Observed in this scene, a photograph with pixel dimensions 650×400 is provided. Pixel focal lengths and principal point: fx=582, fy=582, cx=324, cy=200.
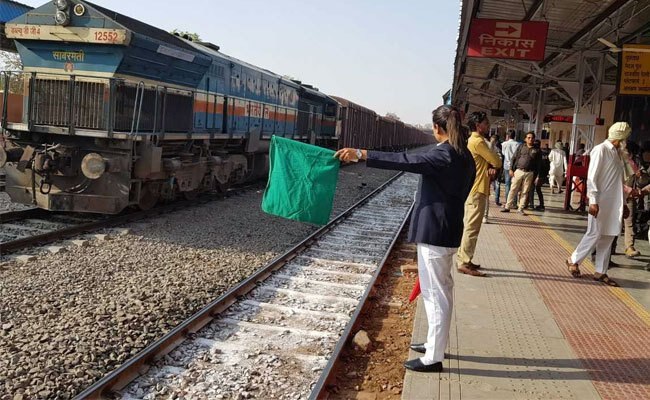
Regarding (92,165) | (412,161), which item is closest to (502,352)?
(412,161)

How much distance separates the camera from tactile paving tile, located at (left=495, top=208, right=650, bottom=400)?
14.5 ft

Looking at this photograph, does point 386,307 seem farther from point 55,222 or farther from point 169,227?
point 55,222

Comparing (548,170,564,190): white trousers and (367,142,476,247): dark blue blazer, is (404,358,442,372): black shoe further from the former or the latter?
(548,170,564,190): white trousers

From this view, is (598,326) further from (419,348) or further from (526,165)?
(526,165)

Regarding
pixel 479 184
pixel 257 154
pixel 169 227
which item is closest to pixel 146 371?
pixel 479 184

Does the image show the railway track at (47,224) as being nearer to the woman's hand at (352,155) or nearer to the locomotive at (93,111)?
the locomotive at (93,111)

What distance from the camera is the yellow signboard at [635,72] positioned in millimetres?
11188

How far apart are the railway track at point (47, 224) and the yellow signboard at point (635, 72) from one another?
940cm

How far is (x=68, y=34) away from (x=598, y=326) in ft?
31.0

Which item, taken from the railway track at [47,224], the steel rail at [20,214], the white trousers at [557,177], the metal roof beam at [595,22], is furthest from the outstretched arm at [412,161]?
the white trousers at [557,177]

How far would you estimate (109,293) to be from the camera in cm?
636

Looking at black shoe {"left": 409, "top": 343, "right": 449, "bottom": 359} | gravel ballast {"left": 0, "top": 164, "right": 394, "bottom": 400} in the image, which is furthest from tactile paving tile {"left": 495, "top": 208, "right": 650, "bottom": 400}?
gravel ballast {"left": 0, "top": 164, "right": 394, "bottom": 400}

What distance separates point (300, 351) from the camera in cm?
521

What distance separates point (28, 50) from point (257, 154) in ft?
26.5
